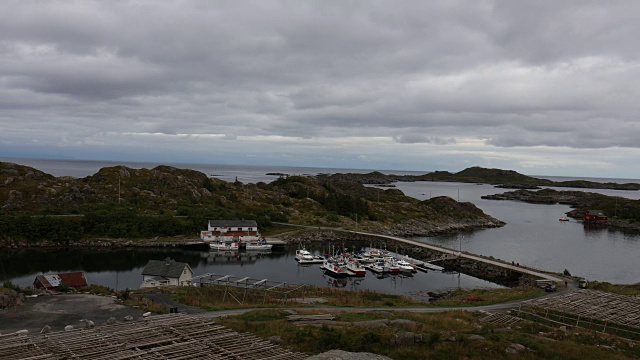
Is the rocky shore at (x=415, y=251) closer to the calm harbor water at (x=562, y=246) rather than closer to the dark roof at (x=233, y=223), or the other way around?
the dark roof at (x=233, y=223)

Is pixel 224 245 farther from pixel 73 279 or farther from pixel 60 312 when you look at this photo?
pixel 60 312

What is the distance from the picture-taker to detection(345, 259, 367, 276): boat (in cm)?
7062

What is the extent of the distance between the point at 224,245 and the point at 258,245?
6.75 metres

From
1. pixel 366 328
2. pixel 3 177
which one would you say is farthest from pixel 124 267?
pixel 3 177

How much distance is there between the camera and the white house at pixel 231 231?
91438mm

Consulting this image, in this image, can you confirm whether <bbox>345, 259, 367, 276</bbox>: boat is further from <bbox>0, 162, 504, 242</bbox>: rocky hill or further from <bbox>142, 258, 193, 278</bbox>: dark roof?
<bbox>0, 162, 504, 242</bbox>: rocky hill

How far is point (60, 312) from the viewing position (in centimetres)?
2889

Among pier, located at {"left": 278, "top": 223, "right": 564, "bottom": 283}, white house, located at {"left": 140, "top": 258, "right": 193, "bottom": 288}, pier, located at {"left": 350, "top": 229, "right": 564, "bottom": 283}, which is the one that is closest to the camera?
white house, located at {"left": 140, "top": 258, "right": 193, "bottom": 288}

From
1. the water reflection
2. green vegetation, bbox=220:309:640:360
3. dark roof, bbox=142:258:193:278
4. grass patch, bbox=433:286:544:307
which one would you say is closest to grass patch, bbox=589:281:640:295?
grass patch, bbox=433:286:544:307

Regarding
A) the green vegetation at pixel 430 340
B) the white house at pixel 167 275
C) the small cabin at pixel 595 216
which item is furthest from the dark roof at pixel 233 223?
the small cabin at pixel 595 216

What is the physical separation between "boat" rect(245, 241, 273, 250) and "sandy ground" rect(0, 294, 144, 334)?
54893 mm

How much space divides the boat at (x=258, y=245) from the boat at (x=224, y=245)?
7.85ft

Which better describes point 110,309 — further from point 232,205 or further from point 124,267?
point 232,205

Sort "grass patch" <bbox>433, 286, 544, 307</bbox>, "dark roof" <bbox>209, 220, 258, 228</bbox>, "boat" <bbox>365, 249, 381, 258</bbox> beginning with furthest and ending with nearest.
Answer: "dark roof" <bbox>209, 220, 258, 228</bbox>, "boat" <bbox>365, 249, 381, 258</bbox>, "grass patch" <bbox>433, 286, 544, 307</bbox>
